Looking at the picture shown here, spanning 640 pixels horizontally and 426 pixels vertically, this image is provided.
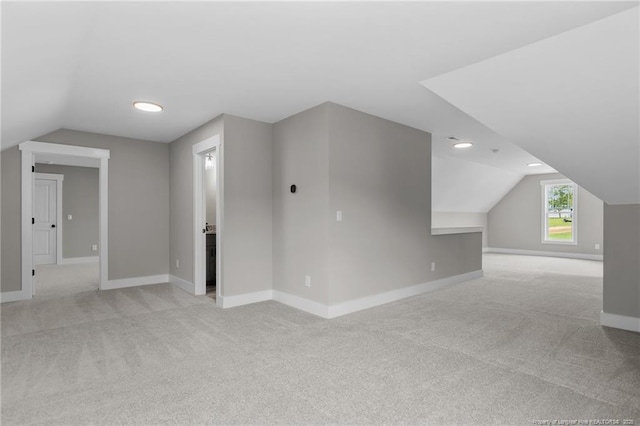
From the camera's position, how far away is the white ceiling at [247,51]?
81.8 inches

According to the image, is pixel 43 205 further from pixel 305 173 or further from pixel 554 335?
pixel 554 335

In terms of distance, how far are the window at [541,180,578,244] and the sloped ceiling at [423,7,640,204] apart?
Result: 7.11 m

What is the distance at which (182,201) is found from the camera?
5.47 metres

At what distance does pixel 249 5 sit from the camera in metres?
2.06

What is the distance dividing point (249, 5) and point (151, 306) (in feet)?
12.2

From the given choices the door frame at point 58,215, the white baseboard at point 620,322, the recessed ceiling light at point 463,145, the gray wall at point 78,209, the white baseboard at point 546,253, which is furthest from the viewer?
the white baseboard at point 546,253

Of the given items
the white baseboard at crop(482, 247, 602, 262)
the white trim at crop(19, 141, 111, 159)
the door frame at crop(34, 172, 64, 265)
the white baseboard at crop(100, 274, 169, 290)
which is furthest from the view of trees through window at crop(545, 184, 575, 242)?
the door frame at crop(34, 172, 64, 265)

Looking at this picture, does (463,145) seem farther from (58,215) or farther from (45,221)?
(45,221)

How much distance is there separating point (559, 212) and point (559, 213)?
3cm

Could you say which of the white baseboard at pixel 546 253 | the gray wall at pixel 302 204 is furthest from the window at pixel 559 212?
the gray wall at pixel 302 204

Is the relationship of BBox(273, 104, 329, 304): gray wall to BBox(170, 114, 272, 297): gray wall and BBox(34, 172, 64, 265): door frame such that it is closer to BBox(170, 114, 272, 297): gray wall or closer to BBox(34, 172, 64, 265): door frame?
BBox(170, 114, 272, 297): gray wall

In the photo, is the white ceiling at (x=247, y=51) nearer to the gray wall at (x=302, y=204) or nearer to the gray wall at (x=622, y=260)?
the gray wall at (x=302, y=204)

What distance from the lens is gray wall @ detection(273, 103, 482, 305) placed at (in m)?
3.91

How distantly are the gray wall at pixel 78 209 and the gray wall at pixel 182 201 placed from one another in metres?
4.09
